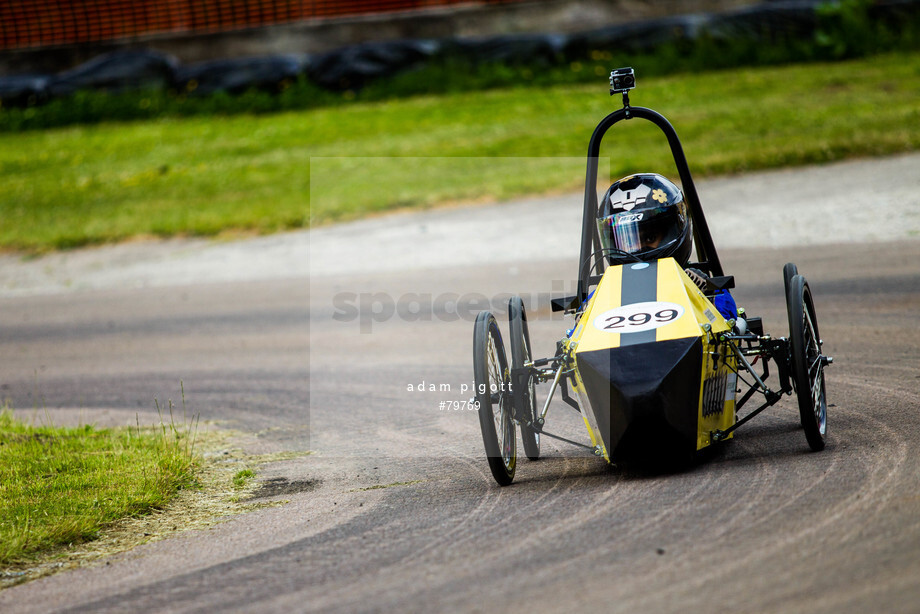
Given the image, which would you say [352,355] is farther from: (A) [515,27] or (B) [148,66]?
(B) [148,66]

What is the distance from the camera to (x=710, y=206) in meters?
13.6

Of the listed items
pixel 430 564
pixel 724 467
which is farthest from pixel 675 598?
pixel 724 467

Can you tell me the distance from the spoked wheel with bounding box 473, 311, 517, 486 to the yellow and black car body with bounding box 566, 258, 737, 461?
437 millimetres

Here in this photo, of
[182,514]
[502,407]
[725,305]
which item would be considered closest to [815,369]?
[725,305]

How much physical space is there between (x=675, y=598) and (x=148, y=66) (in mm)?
20952

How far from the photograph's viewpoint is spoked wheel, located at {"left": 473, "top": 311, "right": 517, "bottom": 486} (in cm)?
501

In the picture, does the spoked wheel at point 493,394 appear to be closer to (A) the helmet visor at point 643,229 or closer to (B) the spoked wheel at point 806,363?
(A) the helmet visor at point 643,229

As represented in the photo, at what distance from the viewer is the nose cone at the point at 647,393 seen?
4.79 meters

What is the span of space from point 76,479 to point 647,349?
3.70 meters

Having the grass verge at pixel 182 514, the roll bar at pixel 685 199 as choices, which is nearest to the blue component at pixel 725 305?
the roll bar at pixel 685 199

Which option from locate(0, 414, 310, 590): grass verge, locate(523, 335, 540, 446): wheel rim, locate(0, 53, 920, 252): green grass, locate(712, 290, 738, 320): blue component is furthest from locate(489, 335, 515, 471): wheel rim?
locate(0, 53, 920, 252): green grass

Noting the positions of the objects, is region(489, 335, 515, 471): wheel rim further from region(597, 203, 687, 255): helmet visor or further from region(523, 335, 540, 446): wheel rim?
region(597, 203, 687, 255): helmet visor

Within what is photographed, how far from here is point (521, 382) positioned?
5465 millimetres

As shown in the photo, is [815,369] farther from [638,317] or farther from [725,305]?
[638,317]
